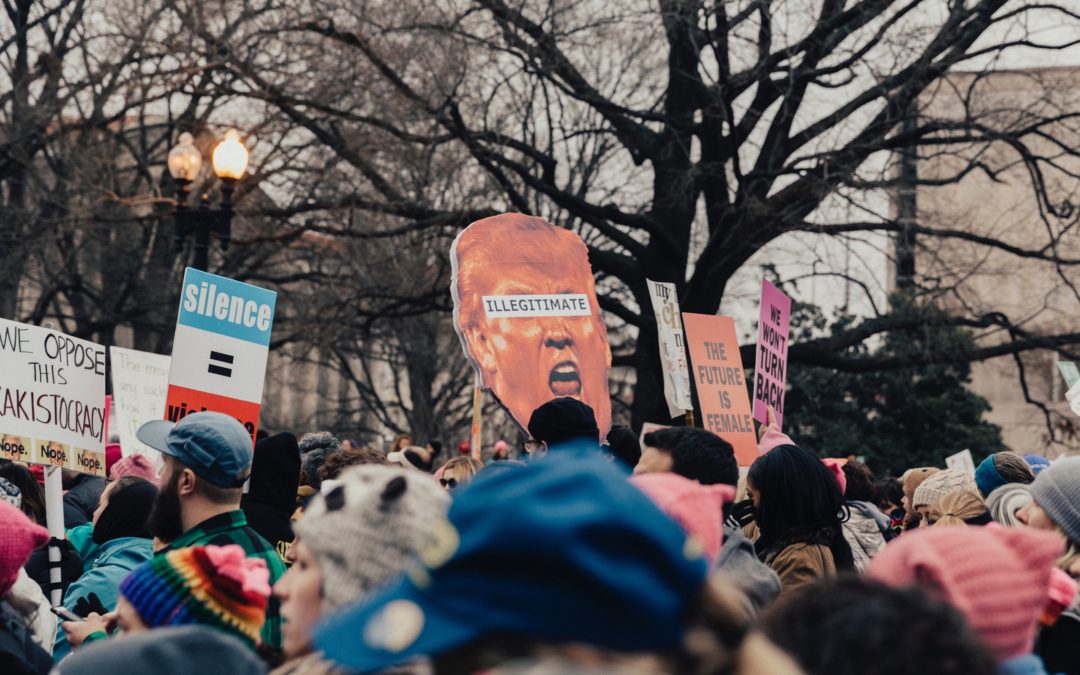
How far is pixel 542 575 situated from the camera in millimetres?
1378

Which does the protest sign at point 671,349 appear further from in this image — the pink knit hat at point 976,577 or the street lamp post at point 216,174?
the pink knit hat at point 976,577

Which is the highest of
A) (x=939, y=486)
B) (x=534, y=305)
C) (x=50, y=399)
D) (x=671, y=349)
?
(x=534, y=305)

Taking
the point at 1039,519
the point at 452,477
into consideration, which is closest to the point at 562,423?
the point at 452,477

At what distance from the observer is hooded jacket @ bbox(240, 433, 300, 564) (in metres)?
5.51

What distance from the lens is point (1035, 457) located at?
34.0ft

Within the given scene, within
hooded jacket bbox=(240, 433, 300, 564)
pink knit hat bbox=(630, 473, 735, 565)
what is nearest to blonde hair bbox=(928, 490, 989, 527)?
hooded jacket bbox=(240, 433, 300, 564)

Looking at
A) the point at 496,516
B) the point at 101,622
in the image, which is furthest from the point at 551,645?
the point at 101,622

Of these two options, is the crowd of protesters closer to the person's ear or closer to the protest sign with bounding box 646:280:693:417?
the person's ear

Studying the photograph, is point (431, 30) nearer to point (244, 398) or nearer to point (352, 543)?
point (244, 398)

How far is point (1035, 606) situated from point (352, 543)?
4.13ft

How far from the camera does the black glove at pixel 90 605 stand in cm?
485

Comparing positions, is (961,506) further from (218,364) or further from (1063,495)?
(218,364)

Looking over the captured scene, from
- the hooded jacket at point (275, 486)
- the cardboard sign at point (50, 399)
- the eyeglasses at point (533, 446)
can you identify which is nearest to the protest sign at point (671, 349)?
the eyeglasses at point (533, 446)

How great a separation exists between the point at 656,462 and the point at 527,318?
3557 millimetres
